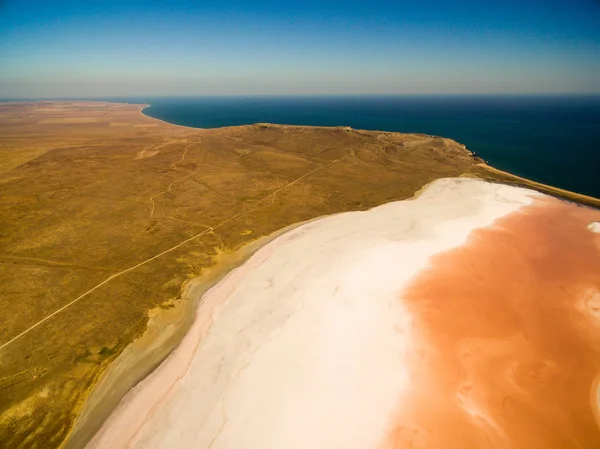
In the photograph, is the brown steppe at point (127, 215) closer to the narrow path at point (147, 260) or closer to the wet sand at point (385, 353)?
the narrow path at point (147, 260)

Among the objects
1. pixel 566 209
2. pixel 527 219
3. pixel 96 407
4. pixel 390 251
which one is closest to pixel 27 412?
pixel 96 407

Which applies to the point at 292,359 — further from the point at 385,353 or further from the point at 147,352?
the point at 147,352

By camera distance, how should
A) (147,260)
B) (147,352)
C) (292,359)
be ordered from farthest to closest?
(147,260)
(147,352)
(292,359)

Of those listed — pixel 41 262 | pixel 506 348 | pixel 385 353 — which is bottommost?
pixel 506 348

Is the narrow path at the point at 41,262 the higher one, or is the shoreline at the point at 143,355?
the narrow path at the point at 41,262

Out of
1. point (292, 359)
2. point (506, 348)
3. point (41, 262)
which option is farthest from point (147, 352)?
point (506, 348)

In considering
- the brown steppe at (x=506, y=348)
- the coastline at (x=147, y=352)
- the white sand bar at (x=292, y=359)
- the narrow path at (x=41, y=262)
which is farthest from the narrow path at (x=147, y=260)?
the brown steppe at (x=506, y=348)

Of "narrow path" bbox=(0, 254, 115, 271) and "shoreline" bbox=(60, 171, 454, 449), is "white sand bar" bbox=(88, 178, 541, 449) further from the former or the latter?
"narrow path" bbox=(0, 254, 115, 271)
